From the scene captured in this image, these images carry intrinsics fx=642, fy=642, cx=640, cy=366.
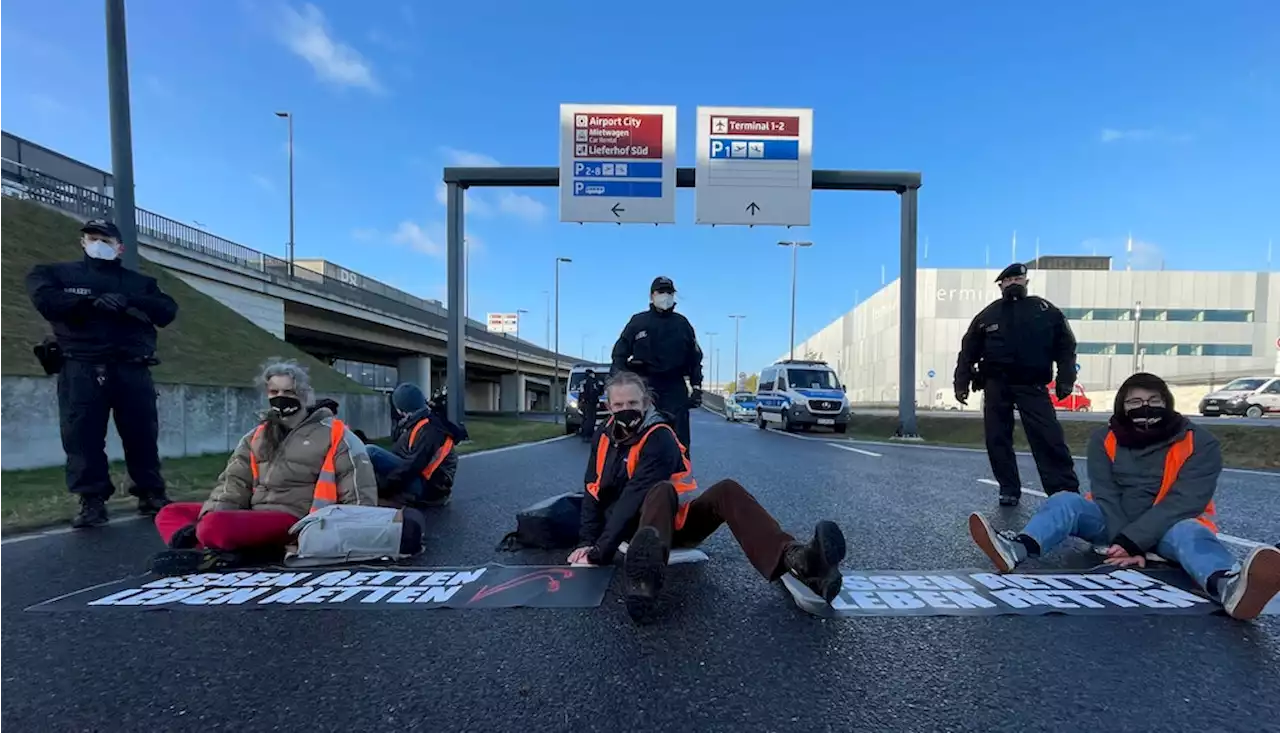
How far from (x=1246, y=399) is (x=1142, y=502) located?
30562mm

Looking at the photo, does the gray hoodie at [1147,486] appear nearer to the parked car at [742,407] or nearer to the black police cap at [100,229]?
the black police cap at [100,229]

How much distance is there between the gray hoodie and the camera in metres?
3.14

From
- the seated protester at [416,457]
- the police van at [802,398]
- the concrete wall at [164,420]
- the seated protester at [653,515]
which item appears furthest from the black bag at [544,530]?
the police van at [802,398]

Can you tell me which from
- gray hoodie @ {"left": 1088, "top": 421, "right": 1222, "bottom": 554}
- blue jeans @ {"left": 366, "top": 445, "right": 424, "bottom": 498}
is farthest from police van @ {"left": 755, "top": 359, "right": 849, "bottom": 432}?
gray hoodie @ {"left": 1088, "top": 421, "right": 1222, "bottom": 554}

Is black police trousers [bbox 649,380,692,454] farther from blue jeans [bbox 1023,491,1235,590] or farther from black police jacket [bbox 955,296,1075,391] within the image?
blue jeans [bbox 1023,491,1235,590]

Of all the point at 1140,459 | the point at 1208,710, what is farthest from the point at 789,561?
the point at 1140,459

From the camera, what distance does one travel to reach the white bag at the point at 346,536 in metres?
3.35

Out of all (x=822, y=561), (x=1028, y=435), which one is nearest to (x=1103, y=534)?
(x=1028, y=435)

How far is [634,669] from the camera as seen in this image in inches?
84.3

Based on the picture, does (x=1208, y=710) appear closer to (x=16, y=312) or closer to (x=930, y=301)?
(x=16, y=312)

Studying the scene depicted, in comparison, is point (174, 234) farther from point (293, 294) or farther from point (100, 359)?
point (100, 359)

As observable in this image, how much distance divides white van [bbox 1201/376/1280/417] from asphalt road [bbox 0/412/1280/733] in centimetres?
3114

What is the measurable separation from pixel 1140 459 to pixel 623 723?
3.21 meters

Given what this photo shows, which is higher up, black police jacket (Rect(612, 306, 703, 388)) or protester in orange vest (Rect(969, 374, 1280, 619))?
black police jacket (Rect(612, 306, 703, 388))
